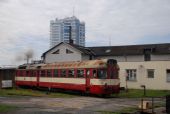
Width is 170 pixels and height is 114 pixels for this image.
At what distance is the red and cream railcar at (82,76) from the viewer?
3195 centimetres

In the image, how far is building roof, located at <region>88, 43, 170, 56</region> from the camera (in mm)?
49562

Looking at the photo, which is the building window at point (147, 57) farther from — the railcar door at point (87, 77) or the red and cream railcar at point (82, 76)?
the railcar door at point (87, 77)

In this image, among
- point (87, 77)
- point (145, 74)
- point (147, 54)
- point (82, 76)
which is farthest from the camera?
point (147, 54)

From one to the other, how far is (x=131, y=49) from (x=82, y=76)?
20.4 m

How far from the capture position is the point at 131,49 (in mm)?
52500

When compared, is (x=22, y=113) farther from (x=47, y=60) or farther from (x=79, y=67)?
(x=47, y=60)

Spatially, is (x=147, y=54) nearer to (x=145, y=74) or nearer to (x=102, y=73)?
(x=145, y=74)

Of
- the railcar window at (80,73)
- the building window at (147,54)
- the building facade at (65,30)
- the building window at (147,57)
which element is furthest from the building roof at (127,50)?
the building facade at (65,30)

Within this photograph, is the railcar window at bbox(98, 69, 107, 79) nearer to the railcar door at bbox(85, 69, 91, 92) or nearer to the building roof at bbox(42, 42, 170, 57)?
the railcar door at bbox(85, 69, 91, 92)

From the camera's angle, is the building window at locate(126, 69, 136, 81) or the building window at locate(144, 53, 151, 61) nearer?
the building window at locate(126, 69, 136, 81)

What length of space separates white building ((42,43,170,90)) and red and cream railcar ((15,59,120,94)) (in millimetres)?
12706

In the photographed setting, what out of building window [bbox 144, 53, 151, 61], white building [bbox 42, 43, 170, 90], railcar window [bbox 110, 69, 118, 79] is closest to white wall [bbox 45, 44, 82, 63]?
white building [bbox 42, 43, 170, 90]

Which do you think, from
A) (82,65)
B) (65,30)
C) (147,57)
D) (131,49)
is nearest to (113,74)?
(82,65)

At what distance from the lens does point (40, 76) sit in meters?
40.2
